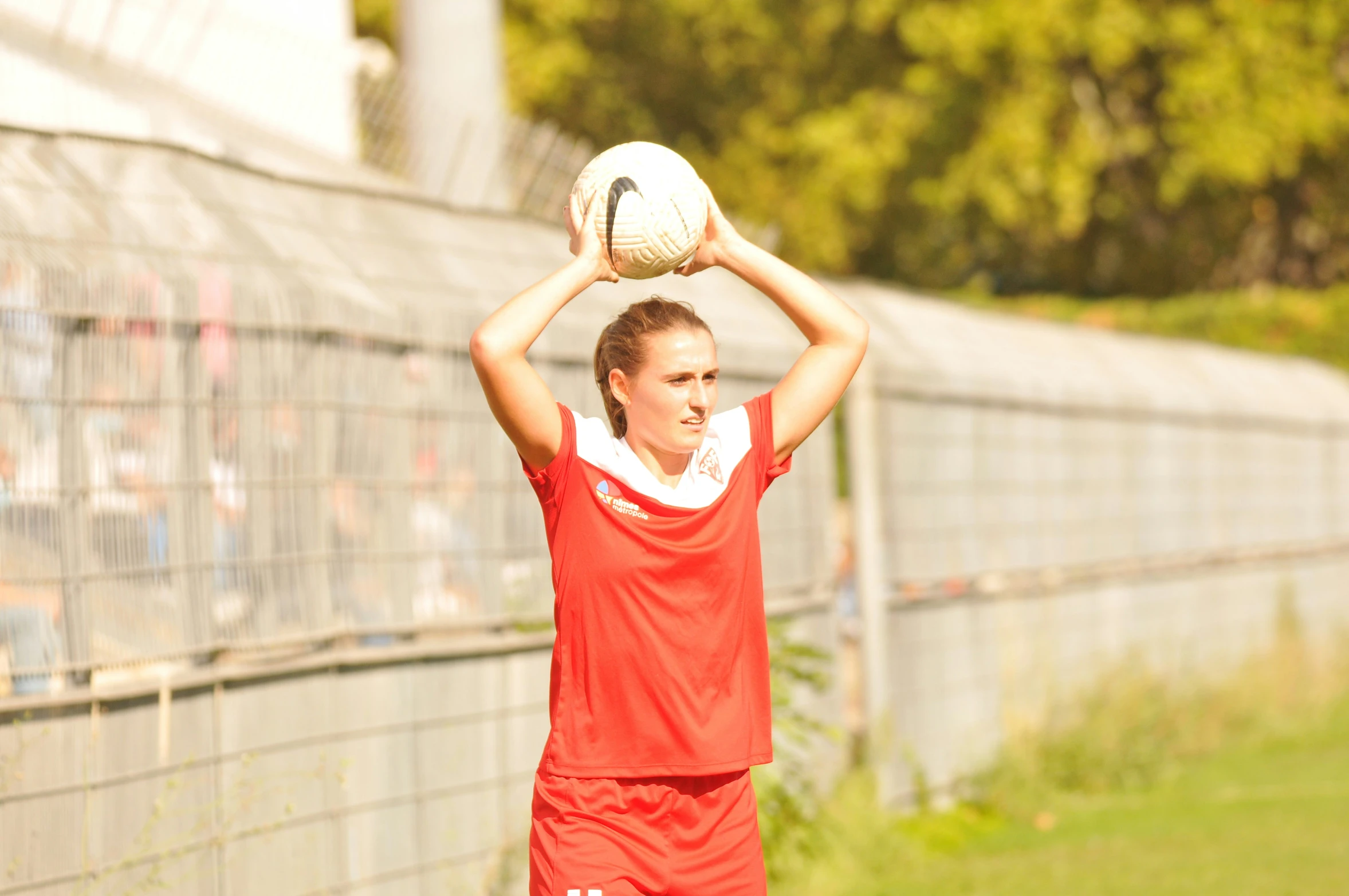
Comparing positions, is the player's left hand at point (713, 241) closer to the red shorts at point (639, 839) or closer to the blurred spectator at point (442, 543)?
the red shorts at point (639, 839)

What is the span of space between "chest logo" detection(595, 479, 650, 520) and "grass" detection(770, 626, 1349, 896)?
3.99m

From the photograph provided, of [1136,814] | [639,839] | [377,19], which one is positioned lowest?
[1136,814]

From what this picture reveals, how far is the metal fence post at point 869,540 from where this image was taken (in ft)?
30.7

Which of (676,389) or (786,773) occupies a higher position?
(676,389)

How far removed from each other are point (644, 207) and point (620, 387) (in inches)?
16.2

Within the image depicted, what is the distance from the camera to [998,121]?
2761 centimetres

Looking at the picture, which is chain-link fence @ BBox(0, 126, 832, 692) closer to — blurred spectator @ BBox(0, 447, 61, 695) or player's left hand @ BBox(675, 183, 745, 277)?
blurred spectator @ BBox(0, 447, 61, 695)

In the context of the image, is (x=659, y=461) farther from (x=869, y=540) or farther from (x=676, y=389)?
(x=869, y=540)

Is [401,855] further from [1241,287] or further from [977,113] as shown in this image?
[1241,287]

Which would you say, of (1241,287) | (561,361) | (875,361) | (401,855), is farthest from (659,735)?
(1241,287)

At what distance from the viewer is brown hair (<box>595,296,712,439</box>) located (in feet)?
12.9

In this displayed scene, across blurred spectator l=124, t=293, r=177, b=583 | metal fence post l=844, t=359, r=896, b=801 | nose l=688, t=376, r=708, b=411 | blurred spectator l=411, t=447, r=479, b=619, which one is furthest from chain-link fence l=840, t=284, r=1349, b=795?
nose l=688, t=376, r=708, b=411

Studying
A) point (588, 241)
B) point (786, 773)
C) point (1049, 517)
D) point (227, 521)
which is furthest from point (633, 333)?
point (1049, 517)

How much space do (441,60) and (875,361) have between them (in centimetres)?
672
